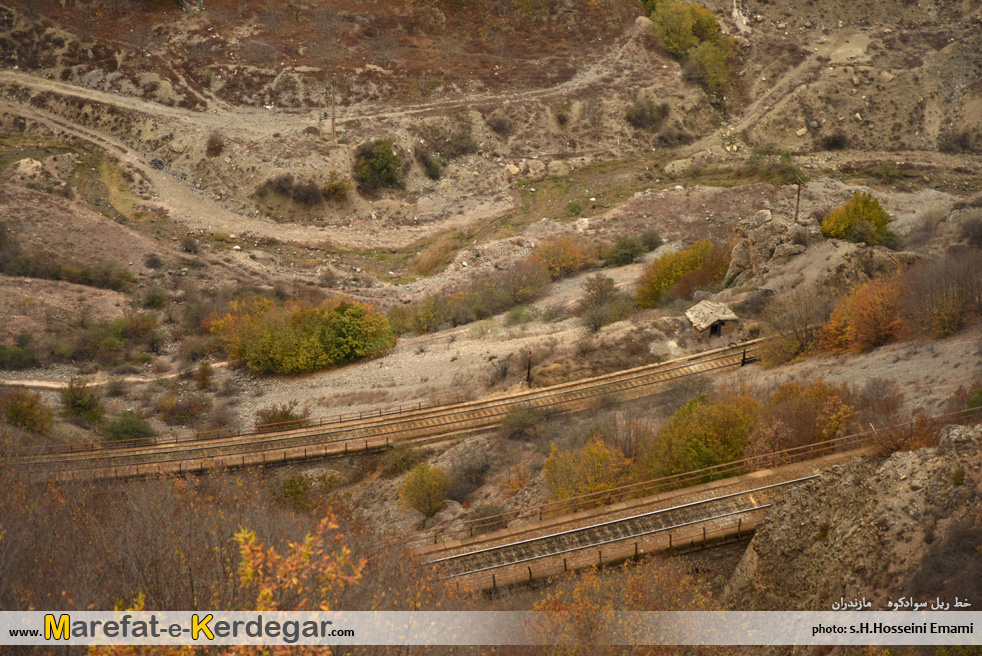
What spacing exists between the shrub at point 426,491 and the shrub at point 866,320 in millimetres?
14836

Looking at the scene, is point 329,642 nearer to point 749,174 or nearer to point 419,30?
point 749,174

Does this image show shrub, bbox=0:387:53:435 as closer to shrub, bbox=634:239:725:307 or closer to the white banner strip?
the white banner strip

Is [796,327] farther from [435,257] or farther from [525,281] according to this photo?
[435,257]

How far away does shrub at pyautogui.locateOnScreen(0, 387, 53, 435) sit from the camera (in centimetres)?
3033

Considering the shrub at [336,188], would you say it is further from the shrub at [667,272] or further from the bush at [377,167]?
the shrub at [667,272]

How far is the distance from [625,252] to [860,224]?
15494 mm

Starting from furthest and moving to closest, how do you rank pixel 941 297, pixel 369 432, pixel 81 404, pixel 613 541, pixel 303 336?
pixel 303 336 → pixel 81 404 → pixel 369 432 → pixel 941 297 → pixel 613 541

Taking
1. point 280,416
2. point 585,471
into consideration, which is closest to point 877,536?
point 585,471

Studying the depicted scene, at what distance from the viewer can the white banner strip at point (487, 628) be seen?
531 inches

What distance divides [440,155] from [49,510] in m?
45.4

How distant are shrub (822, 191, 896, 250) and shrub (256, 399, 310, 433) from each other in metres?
25.2

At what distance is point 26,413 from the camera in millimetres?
30703

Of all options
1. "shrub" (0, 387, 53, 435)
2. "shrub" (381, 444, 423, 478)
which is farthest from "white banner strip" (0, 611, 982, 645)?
"shrub" (0, 387, 53, 435)

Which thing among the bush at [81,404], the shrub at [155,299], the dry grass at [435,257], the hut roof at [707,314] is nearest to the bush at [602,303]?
the hut roof at [707,314]
